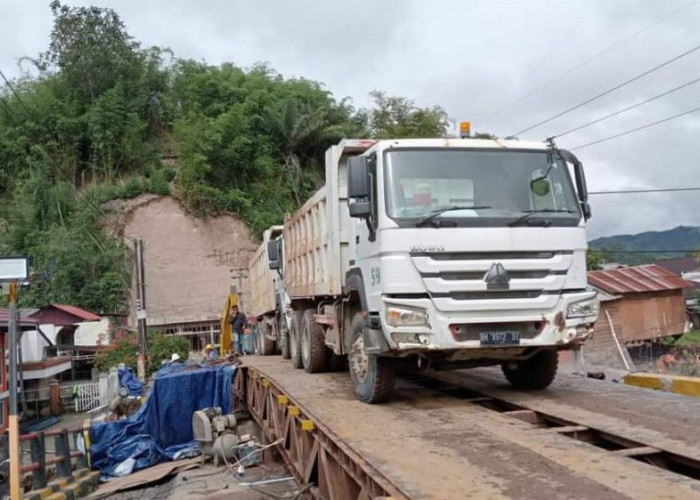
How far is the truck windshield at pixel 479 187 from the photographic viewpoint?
591 cm

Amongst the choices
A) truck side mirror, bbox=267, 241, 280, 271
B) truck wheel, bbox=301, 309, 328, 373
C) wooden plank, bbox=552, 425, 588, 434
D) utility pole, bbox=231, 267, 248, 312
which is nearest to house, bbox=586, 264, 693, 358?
utility pole, bbox=231, 267, 248, 312

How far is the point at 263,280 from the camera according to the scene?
16.4 meters

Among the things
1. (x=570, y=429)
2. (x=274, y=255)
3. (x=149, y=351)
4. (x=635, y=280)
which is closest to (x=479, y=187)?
(x=570, y=429)

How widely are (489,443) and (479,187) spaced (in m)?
2.48

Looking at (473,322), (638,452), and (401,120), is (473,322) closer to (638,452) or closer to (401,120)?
(638,452)

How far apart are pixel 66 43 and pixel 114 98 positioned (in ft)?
16.6

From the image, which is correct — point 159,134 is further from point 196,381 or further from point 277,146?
point 196,381

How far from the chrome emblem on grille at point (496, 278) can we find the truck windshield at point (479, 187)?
0.40 m

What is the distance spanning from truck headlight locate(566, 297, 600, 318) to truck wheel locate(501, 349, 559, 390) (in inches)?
29.9

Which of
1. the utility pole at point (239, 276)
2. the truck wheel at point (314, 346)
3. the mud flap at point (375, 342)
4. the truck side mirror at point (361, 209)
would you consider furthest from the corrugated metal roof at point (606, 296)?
the truck side mirror at point (361, 209)

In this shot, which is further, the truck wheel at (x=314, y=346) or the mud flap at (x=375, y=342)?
the truck wheel at (x=314, y=346)

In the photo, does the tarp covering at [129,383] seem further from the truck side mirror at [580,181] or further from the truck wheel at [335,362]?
the truck side mirror at [580,181]

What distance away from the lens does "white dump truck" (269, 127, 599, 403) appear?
18.8ft

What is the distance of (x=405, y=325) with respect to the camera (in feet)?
18.7
